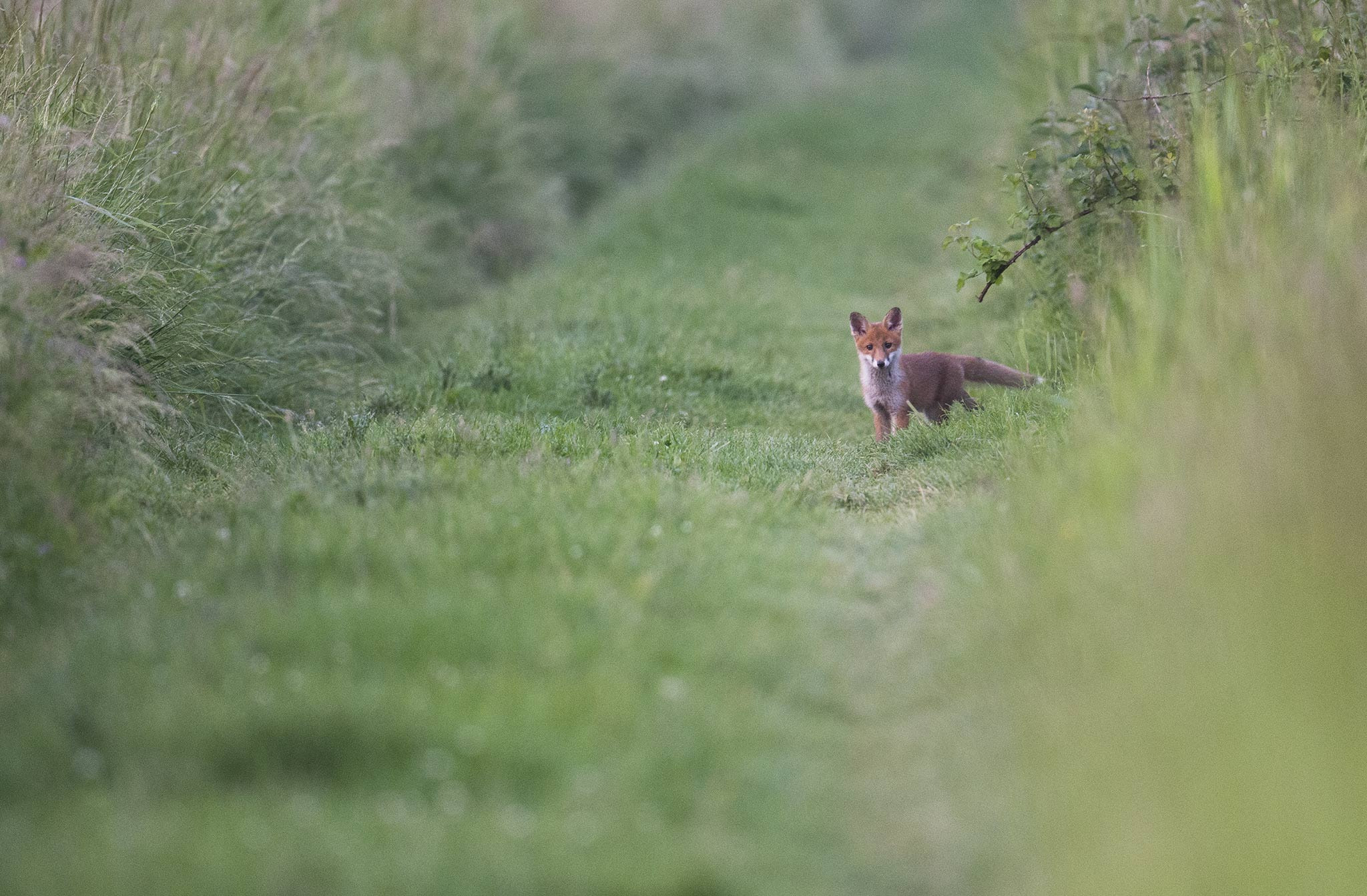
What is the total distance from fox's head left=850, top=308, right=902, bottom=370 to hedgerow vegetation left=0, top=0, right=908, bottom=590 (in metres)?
2.71

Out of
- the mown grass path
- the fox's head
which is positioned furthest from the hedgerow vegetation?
the fox's head

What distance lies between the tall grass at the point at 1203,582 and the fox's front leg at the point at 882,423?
72.7 inches

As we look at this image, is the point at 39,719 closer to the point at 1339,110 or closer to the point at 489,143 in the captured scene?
the point at 1339,110

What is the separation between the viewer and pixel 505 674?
10.3ft

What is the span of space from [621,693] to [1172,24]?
251 inches

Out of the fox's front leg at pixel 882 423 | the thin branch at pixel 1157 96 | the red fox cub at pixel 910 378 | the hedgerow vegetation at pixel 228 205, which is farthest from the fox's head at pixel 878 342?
the hedgerow vegetation at pixel 228 205

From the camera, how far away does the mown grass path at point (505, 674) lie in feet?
8.30

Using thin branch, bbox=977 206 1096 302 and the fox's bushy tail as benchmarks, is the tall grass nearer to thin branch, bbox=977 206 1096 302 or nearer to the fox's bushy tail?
thin branch, bbox=977 206 1096 302

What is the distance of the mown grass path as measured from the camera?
2.53 metres

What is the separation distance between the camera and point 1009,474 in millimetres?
4914

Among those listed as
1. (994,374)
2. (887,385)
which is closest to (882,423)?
(887,385)

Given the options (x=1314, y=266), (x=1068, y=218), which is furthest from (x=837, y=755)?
(x=1068, y=218)

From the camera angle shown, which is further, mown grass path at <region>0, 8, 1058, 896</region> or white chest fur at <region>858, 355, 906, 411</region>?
white chest fur at <region>858, 355, 906, 411</region>

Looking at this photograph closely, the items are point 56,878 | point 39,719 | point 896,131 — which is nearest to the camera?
point 56,878
